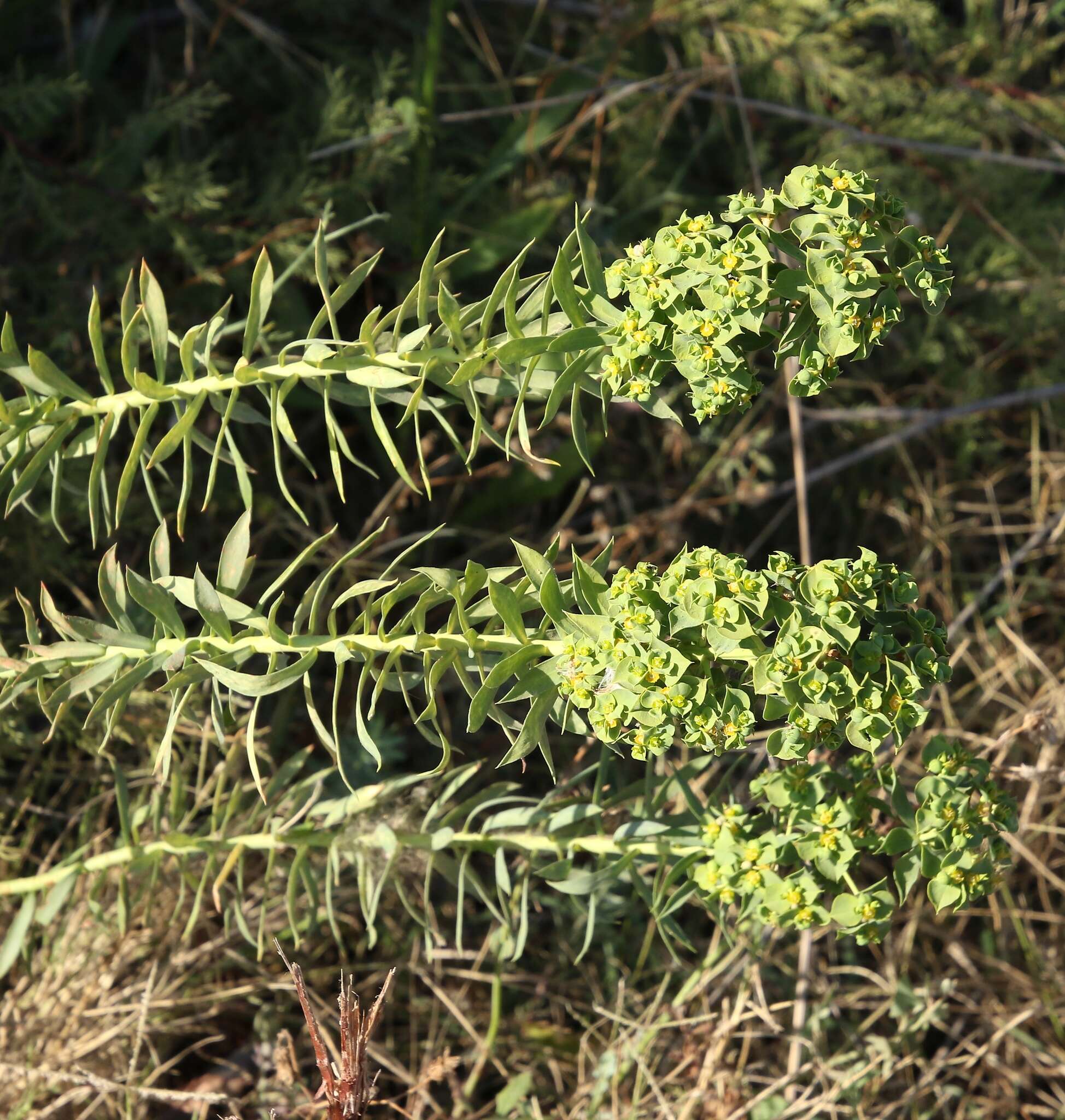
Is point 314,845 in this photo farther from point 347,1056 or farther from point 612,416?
point 612,416

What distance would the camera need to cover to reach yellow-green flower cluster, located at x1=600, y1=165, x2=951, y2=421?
1.27 metres

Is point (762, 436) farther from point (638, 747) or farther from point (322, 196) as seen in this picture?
point (638, 747)

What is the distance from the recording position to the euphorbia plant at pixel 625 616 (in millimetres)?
1301

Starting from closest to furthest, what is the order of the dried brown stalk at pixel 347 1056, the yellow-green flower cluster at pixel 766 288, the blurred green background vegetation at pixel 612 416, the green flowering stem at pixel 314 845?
the yellow-green flower cluster at pixel 766 288 < the dried brown stalk at pixel 347 1056 < the green flowering stem at pixel 314 845 < the blurred green background vegetation at pixel 612 416

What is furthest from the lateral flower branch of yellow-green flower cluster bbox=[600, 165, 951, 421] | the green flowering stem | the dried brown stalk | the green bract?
the dried brown stalk

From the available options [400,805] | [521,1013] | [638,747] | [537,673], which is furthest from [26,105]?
[521,1013]

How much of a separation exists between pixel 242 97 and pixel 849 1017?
2725 mm

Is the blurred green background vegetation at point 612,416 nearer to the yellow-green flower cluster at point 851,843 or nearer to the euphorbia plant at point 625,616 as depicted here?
the yellow-green flower cluster at point 851,843

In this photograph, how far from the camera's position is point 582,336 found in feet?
4.55

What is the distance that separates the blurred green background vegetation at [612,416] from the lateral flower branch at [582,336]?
2.38 ft

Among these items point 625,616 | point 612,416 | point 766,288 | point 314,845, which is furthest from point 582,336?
point 612,416

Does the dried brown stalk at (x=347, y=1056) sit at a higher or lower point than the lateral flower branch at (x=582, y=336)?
lower

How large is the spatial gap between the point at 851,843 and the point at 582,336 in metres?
0.82

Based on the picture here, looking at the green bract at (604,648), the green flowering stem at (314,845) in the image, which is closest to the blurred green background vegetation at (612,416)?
the green flowering stem at (314,845)
